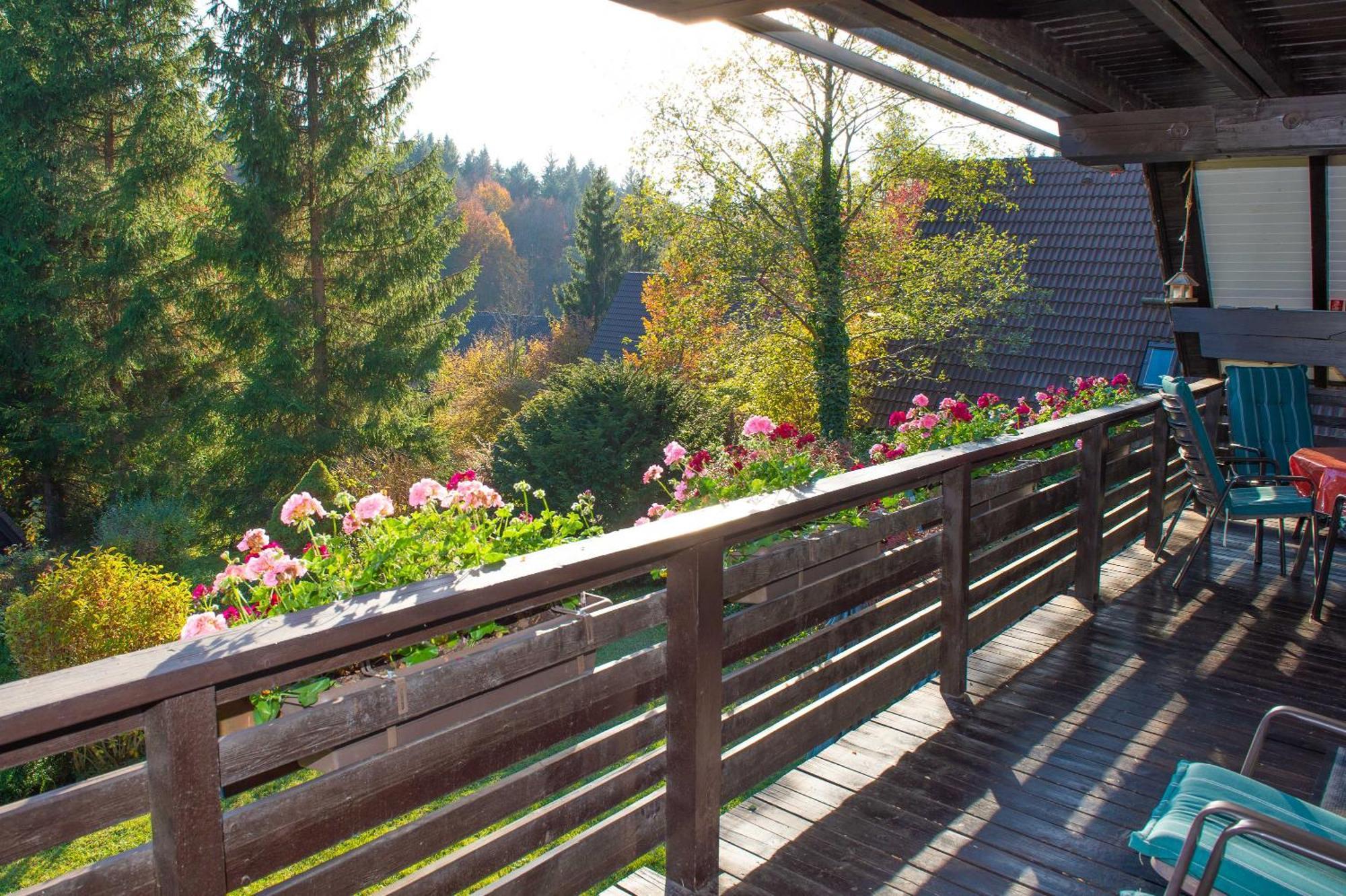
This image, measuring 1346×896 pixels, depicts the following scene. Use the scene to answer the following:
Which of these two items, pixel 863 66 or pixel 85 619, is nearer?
pixel 863 66

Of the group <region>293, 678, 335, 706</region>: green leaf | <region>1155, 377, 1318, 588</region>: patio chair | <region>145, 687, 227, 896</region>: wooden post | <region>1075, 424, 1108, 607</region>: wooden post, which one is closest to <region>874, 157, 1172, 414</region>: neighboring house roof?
<region>1155, 377, 1318, 588</region>: patio chair

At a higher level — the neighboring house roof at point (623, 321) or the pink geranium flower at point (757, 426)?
the neighboring house roof at point (623, 321)

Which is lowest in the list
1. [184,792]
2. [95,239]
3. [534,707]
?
[534,707]

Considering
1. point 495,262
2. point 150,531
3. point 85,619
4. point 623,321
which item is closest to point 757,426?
point 85,619

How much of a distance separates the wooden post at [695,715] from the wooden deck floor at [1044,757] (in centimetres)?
12

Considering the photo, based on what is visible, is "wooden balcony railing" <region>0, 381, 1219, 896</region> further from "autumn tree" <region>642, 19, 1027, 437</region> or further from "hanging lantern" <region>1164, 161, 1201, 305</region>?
"autumn tree" <region>642, 19, 1027, 437</region>

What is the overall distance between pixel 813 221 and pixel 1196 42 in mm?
12241

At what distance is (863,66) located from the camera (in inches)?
125

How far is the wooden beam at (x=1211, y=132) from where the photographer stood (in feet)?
13.5

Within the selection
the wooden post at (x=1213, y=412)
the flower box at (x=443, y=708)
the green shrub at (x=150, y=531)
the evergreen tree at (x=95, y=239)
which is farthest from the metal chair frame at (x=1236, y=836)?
the evergreen tree at (x=95, y=239)

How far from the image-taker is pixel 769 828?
2.46 m

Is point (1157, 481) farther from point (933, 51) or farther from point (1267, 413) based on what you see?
point (933, 51)

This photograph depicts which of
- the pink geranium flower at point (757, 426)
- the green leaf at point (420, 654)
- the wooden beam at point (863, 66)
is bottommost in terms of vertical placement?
the green leaf at point (420, 654)

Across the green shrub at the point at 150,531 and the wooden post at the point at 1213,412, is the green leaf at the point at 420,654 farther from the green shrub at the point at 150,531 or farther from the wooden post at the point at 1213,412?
the green shrub at the point at 150,531
